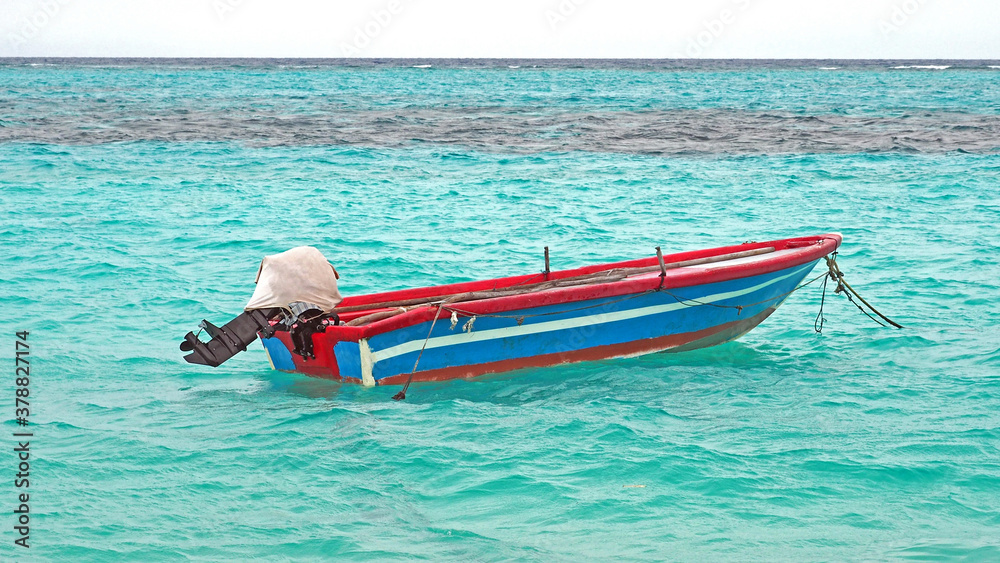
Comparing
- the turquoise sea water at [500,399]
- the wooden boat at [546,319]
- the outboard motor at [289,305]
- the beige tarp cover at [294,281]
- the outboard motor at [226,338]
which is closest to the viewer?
the turquoise sea water at [500,399]

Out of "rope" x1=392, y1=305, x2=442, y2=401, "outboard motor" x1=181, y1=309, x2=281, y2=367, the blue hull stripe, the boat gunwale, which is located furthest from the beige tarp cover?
"rope" x1=392, y1=305, x2=442, y2=401

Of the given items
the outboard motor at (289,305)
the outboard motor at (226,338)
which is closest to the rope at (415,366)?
the outboard motor at (289,305)

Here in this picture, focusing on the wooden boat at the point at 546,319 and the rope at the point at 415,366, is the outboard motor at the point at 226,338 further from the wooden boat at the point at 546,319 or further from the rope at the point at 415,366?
the rope at the point at 415,366

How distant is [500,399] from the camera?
7.25m

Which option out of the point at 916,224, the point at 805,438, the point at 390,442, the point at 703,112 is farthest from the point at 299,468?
the point at 703,112

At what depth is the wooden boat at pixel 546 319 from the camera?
717 centimetres

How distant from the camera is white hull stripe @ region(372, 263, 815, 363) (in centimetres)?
718

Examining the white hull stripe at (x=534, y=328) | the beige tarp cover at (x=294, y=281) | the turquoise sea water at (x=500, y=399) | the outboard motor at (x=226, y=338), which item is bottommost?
the turquoise sea water at (x=500, y=399)

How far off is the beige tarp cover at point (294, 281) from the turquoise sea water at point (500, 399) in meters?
0.84

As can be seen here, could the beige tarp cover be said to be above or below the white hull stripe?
above

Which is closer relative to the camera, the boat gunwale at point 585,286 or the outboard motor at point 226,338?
the outboard motor at point 226,338

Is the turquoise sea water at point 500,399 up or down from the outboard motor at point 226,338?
down

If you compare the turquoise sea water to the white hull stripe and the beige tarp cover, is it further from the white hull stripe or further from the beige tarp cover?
the beige tarp cover

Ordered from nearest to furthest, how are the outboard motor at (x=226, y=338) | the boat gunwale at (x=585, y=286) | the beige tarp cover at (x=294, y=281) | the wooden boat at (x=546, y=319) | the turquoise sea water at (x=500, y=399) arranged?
the turquoise sea water at (x=500, y=399) < the outboard motor at (x=226, y=338) < the beige tarp cover at (x=294, y=281) < the boat gunwale at (x=585, y=286) < the wooden boat at (x=546, y=319)
